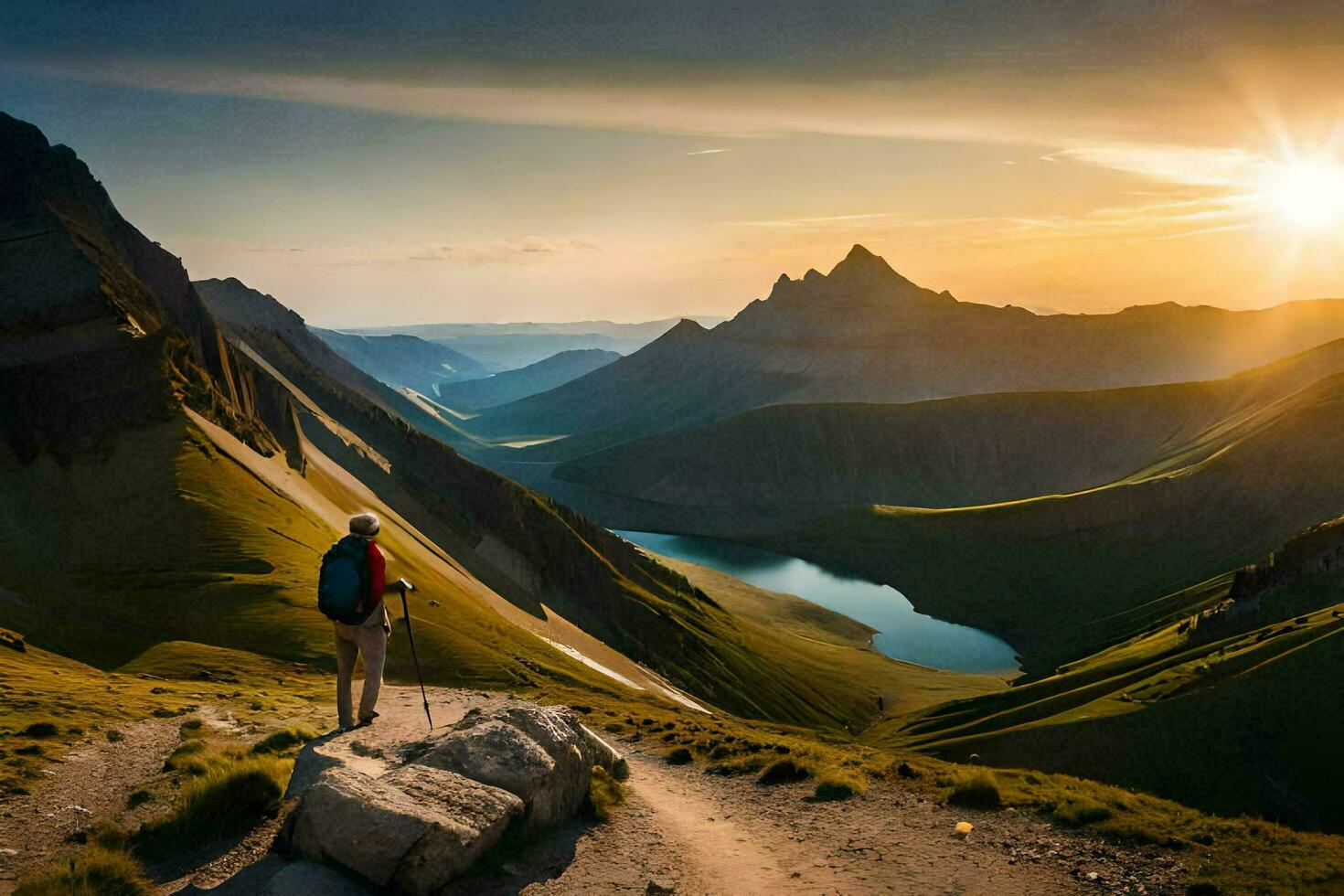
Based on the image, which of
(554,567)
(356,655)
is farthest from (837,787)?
(554,567)

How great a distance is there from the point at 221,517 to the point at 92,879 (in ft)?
97.0

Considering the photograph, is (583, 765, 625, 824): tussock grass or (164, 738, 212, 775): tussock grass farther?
(164, 738, 212, 775): tussock grass

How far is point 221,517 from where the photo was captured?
118ft

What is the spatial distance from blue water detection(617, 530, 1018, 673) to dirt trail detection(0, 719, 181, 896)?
128592 millimetres

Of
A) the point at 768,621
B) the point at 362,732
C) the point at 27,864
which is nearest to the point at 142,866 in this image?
the point at 27,864

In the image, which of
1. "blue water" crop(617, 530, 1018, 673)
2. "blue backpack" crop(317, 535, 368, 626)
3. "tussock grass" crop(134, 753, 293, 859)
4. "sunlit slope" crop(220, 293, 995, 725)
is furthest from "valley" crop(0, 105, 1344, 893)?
"blue water" crop(617, 530, 1018, 673)

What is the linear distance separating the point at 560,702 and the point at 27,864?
1737 cm

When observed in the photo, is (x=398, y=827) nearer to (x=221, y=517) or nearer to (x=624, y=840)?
(x=624, y=840)

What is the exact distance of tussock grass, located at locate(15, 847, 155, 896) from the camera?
8.90 meters

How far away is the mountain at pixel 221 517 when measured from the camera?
98.3ft

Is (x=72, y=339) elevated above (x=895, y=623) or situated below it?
above

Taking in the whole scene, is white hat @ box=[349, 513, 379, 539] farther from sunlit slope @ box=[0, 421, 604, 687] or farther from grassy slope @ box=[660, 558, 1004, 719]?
grassy slope @ box=[660, 558, 1004, 719]

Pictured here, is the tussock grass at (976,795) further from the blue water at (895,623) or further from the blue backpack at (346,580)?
the blue water at (895,623)

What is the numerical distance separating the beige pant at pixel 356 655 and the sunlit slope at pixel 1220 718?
31.5 m
